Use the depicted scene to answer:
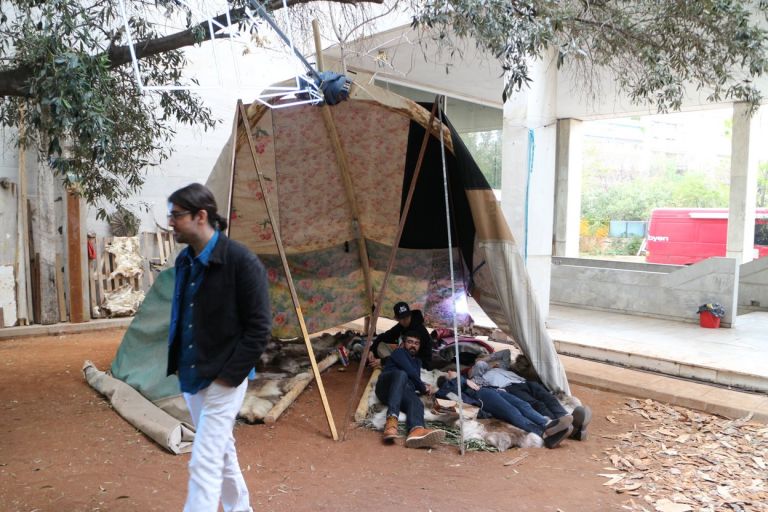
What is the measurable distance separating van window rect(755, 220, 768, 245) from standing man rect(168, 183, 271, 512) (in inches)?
601

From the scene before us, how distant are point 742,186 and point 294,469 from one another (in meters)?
10.1

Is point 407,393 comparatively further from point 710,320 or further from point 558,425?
point 710,320

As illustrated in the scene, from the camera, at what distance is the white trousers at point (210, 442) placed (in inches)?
97.0

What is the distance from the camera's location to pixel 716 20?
18.2 feet

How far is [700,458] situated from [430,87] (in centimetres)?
1008

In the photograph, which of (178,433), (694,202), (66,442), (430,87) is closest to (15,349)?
(66,442)

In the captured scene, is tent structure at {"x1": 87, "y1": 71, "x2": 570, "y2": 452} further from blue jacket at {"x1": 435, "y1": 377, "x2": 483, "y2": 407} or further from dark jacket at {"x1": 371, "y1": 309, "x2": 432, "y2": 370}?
blue jacket at {"x1": 435, "y1": 377, "x2": 483, "y2": 407}

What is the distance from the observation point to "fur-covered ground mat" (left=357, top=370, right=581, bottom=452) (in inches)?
165

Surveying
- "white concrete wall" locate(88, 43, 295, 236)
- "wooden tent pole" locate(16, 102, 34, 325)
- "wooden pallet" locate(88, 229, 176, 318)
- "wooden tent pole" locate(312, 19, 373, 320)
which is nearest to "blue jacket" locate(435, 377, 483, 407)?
"wooden tent pole" locate(312, 19, 373, 320)

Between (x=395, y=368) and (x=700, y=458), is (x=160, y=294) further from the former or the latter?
(x=700, y=458)

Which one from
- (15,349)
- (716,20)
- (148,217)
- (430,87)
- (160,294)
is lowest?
(15,349)

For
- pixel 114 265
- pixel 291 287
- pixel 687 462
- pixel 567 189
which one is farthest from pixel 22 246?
pixel 567 189

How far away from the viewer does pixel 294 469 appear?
3.83 meters

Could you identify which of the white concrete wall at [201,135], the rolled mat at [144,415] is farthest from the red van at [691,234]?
the rolled mat at [144,415]
